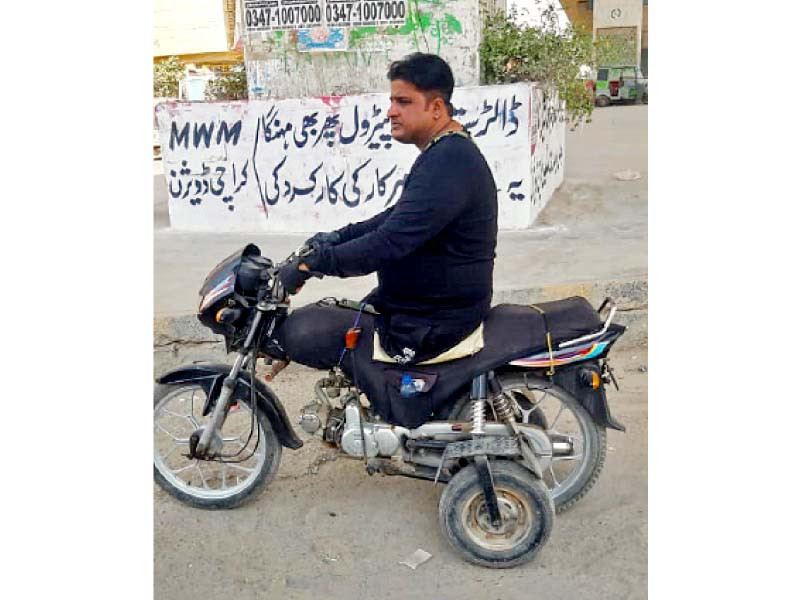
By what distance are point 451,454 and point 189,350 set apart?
2196mm

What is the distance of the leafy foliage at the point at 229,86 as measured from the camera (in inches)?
213

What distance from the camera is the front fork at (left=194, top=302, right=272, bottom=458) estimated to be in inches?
111

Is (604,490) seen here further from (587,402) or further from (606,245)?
(606,245)

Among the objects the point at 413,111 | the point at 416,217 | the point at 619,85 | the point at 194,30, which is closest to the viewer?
the point at 416,217

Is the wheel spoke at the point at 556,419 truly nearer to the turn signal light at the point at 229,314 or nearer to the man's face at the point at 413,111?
the man's face at the point at 413,111

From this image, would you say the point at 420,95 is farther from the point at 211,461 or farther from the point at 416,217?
the point at 211,461

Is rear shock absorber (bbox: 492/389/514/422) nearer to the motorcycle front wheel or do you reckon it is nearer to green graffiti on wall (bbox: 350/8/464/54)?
the motorcycle front wheel

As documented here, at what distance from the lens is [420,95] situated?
2555 mm

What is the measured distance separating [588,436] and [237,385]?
1.21 metres

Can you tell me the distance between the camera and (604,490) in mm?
3049

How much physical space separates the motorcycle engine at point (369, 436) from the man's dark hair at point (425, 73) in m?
1.05

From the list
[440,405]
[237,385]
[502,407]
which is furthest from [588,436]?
[237,385]

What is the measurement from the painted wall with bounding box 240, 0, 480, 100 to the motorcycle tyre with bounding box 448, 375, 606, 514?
3364 millimetres

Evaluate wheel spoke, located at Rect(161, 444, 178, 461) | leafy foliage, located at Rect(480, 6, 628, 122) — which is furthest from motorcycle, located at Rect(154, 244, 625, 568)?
leafy foliage, located at Rect(480, 6, 628, 122)
